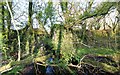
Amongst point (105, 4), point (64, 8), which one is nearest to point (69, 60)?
point (64, 8)

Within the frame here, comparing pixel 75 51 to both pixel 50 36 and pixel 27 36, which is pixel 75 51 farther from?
pixel 27 36

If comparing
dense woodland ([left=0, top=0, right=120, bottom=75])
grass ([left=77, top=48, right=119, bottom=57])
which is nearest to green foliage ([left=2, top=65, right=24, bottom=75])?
dense woodland ([left=0, top=0, right=120, bottom=75])

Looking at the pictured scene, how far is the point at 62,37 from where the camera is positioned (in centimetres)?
216

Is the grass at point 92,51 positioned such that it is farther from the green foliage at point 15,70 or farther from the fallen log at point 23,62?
the green foliage at point 15,70

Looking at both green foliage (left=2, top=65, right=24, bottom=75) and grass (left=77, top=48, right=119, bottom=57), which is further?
grass (left=77, top=48, right=119, bottom=57)

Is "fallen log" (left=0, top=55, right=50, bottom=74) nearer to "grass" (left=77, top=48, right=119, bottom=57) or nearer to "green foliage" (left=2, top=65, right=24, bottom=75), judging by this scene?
"green foliage" (left=2, top=65, right=24, bottom=75)

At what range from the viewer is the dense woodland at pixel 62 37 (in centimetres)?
209

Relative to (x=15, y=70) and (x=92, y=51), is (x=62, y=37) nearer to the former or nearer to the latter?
(x=92, y=51)

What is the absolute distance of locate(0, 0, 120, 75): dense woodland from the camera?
2.09m

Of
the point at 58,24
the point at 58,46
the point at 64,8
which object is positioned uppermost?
the point at 64,8

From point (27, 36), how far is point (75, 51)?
55cm

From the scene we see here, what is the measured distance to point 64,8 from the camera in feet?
7.06

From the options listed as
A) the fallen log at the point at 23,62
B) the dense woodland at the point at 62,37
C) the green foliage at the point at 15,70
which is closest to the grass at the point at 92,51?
the dense woodland at the point at 62,37

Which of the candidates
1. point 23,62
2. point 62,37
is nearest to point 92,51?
point 62,37
